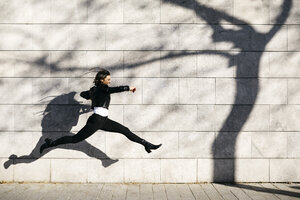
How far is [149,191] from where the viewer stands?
5941mm

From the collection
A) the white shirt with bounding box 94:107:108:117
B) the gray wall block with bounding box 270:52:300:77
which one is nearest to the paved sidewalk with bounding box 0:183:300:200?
the white shirt with bounding box 94:107:108:117

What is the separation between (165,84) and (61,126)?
2.47m

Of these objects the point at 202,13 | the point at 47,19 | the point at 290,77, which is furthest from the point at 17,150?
the point at 290,77

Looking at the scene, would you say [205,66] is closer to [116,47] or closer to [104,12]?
[116,47]

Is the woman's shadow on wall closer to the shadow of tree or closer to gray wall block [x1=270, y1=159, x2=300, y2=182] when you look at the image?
the shadow of tree

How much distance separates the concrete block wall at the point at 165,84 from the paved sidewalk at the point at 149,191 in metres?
0.32

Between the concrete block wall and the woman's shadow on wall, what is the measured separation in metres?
0.02

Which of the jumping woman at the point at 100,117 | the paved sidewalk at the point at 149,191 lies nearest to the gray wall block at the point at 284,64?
the paved sidewalk at the point at 149,191

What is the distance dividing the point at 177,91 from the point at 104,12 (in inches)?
92.8

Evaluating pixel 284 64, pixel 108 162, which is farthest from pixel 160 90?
pixel 284 64

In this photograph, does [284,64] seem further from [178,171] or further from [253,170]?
[178,171]

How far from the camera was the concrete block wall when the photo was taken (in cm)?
650

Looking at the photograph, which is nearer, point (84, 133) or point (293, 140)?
point (84, 133)

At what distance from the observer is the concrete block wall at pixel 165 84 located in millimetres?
6504
